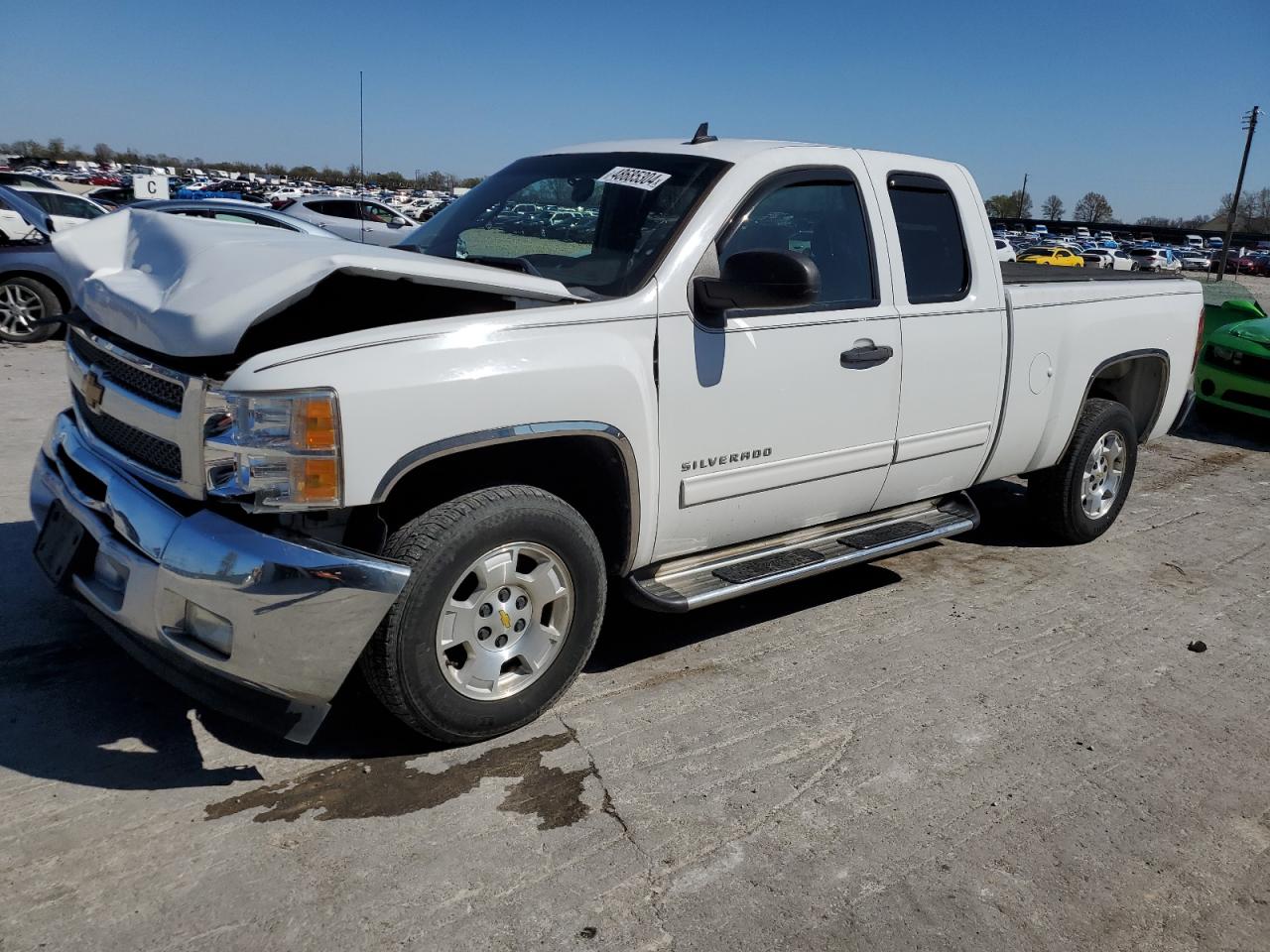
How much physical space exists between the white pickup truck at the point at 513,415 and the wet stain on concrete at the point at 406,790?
0.14 m

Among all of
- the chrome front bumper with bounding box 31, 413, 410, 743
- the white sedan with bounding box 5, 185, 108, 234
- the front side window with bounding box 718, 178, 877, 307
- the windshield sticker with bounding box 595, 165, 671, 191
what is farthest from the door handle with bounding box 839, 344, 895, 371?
the white sedan with bounding box 5, 185, 108, 234

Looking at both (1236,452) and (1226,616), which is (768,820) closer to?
(1226,616)

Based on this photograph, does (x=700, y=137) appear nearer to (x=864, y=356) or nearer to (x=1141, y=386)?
(x=864, y=356)

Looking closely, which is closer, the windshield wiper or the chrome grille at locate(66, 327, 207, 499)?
the chrome grille at locate(66, 327, 207, 499)

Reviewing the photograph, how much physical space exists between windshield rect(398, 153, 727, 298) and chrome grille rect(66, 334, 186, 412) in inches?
52.0

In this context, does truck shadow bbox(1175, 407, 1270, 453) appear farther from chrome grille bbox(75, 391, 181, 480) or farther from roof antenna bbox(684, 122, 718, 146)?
chrome grille bbox(75, 391, 181, 480)

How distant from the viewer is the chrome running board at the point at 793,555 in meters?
3.71

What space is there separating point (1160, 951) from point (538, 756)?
5.96ft

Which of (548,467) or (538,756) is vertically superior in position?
(548,467)

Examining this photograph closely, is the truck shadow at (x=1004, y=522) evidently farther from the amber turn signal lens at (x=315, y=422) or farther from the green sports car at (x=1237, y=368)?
the amber turn signal lens at (x=315, y=422)

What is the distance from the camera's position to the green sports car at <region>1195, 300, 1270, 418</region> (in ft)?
29.9

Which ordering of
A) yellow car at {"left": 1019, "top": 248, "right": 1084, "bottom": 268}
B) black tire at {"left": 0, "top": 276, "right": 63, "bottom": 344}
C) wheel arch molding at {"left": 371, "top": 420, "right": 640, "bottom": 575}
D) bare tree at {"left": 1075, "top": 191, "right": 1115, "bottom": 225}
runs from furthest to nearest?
1. bare tree at {"left": 1075, "top": 191, "right": 1115, "bottom": 225}
2. yellow car at {"left": 1019, "top": 248, "right": 1084, "bottom": 268}
3. black tire at {"left": 0, "top": 276, "right": 63, "bottom": 344}
4. wheel arch molding at {"left": 371, "top": 420, "right": 640, "bottom": 575}

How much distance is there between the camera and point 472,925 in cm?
252

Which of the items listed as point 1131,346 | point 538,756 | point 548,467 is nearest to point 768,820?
point 538,756
